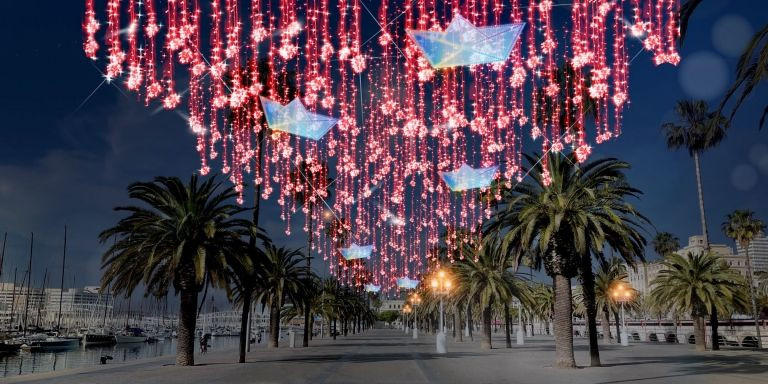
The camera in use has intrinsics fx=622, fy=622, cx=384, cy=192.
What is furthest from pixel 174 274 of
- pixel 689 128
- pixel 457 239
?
pixel 689 128

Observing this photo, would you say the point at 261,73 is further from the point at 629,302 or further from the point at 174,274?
the point at 629,302

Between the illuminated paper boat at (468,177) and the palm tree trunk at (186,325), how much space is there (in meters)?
17.5

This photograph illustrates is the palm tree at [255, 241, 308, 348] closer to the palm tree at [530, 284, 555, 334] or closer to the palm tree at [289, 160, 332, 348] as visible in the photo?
the palm tree at [289, 160, 332, 348]

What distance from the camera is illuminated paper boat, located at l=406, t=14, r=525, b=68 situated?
2028 centimetres

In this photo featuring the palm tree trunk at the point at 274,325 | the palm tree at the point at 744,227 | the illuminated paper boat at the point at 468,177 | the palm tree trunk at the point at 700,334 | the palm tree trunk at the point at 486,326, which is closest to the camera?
the illuminated paper boat at the point at 468,177

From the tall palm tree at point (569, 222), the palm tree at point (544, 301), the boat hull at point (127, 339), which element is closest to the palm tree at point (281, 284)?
the tall palm tree at point (569, 222)

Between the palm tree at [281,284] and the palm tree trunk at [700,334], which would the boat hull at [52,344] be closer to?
the palm tree at [281,284]

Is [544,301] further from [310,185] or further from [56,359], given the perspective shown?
[56,359]

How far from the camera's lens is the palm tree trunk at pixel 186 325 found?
2817 centimetres

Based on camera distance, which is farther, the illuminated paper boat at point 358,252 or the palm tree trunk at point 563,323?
the illuminated paper boat at point 358,252

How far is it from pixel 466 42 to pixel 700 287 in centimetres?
3109

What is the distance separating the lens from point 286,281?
156 feet

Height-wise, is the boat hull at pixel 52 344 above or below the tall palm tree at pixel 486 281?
below

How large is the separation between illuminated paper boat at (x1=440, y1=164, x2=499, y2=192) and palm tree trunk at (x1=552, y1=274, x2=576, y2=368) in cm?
1156
